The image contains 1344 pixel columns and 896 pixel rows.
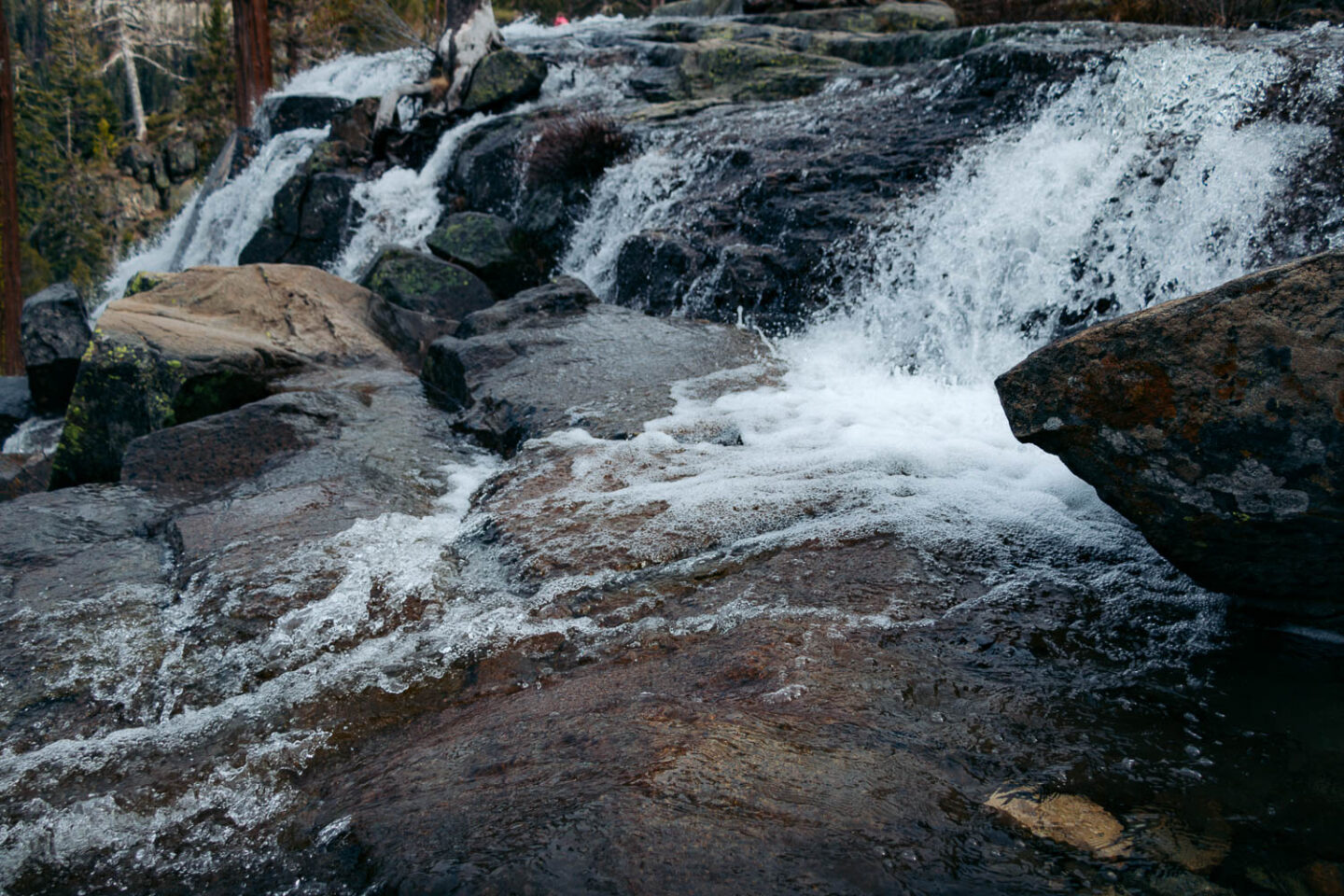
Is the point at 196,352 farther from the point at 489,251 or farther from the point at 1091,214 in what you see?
the point at 1091,214

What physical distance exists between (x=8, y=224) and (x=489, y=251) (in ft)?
27.7

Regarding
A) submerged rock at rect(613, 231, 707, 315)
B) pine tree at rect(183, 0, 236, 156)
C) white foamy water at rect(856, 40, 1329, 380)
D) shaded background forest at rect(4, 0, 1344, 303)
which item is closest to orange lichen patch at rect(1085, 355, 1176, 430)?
white foamy water at rect(856, 40, 1329, 380)

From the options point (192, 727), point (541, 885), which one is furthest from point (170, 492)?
point (541, 885)

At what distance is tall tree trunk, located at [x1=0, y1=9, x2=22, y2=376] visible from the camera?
12211 mm

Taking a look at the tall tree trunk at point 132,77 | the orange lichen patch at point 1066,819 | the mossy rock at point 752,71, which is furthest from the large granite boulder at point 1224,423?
the tall tree trunk at point 132,77

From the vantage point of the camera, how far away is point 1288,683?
2.41 m

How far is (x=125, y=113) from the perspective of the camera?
175ft

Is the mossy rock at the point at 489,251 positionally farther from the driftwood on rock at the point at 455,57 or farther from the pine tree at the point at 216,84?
the pine tree at the point at 216,84

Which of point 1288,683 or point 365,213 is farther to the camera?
point 365,213

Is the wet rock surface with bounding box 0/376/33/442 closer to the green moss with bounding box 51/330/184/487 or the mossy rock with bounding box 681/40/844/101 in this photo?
the green moss with bounding box 51/330/184/487

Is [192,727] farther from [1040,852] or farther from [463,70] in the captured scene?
[463,70]

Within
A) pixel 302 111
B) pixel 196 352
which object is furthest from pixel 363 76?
pixel 196 352

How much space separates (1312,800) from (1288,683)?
64 cm

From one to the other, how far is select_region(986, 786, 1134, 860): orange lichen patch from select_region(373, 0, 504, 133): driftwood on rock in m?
13.6
